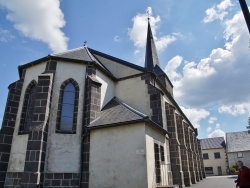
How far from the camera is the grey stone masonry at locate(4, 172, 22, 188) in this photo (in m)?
10.4

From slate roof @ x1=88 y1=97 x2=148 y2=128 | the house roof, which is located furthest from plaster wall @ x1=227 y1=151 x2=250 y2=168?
slate roof @ x1=88 y1=97 x2=148 y2=128

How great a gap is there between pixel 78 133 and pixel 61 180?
253 centimetres

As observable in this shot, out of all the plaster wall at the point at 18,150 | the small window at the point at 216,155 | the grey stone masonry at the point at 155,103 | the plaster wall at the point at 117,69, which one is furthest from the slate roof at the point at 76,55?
the small window at the point at 216,155

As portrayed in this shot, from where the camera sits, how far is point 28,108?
40.2ft

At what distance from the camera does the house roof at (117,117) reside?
10293mm

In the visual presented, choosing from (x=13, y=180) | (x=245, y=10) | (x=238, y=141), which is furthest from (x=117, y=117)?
(x=238, y=141)

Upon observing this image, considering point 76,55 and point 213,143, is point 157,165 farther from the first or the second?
point 213,143

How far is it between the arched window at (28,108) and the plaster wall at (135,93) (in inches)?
229

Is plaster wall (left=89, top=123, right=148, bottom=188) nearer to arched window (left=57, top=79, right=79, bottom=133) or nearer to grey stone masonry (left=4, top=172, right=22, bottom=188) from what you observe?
arched window (left=57, top=79, right=79, bottom=133)

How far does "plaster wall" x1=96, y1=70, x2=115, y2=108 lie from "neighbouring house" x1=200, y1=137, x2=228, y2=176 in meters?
39.6

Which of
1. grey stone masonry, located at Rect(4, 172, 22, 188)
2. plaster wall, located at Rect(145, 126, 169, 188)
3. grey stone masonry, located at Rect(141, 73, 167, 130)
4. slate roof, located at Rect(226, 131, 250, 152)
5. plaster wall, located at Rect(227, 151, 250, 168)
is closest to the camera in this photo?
plaster wall, located at Rect(145, 126, 169, 188)

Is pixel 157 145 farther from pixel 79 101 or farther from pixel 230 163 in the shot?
pixel 230 163

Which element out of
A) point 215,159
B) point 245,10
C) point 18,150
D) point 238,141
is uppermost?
point 238,141

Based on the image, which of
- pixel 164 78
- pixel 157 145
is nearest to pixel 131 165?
pixel 157 145
